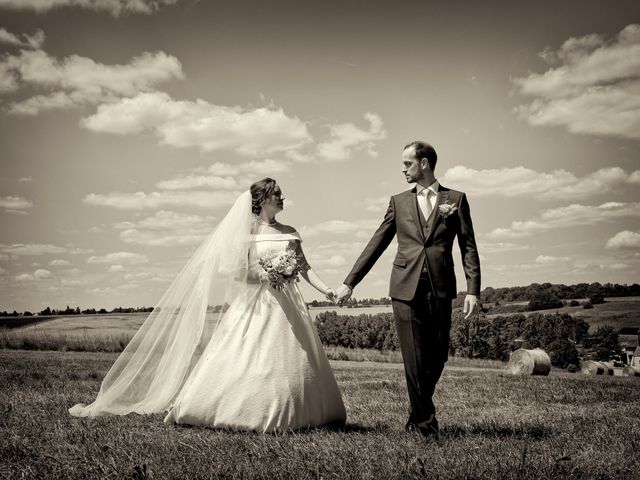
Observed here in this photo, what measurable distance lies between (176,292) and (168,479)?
386 cm

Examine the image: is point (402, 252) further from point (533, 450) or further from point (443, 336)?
point (533, 450)

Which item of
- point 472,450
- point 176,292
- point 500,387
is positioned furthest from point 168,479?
point 500,387

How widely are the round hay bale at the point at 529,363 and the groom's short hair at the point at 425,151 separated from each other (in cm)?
2213

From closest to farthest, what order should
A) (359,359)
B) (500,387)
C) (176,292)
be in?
(176,292) → (500,387) → (359,359)

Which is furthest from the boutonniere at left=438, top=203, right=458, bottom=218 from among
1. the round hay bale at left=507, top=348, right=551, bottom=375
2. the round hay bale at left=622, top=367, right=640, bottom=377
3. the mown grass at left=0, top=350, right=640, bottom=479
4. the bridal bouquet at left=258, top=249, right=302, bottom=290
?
the round hay bale at left=622, top=367, right=640, bottom=377

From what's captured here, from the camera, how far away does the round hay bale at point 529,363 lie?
2581 cm

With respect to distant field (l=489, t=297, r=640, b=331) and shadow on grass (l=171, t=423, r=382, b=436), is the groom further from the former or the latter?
distant field (l=489, t=297, r=640, b=331)

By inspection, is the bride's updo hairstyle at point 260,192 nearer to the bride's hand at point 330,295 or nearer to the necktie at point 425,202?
the bride's hand at point 330,295

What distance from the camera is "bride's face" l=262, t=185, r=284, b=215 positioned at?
24.4ft

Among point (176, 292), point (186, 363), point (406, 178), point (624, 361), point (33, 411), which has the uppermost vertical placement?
point (406, 178)

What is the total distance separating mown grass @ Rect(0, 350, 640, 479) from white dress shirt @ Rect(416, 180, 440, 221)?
2.48m

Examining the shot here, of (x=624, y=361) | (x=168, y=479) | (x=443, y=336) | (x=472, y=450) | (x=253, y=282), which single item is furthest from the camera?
(x=624, y=361)

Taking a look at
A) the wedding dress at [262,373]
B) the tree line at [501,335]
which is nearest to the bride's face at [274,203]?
the wedding dress at [262,373]

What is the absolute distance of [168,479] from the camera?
167 inches
